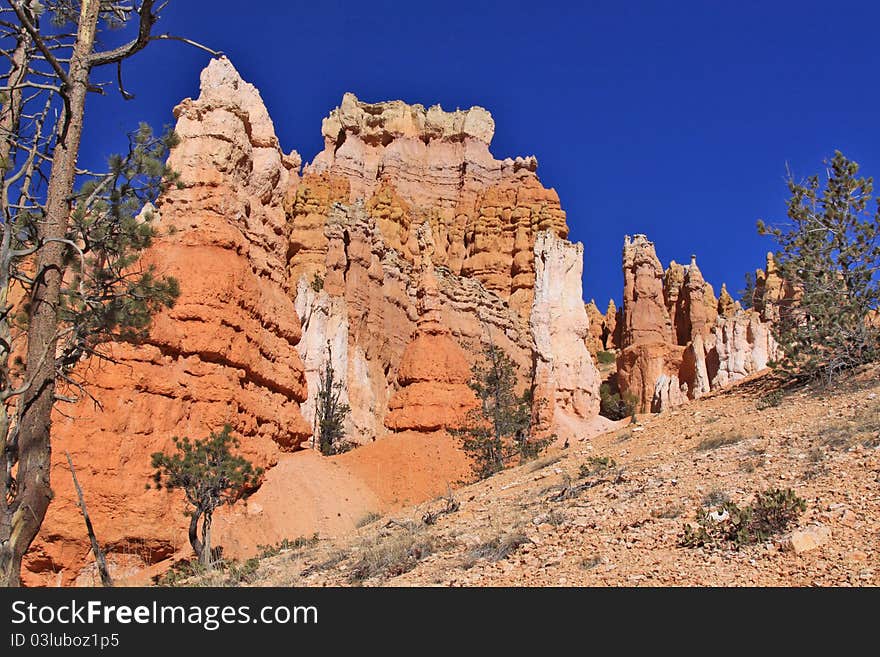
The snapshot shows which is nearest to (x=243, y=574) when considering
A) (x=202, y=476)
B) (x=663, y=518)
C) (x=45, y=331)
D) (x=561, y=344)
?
(x=45, y=331)

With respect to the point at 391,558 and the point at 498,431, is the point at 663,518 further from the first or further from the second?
the point at 498,431

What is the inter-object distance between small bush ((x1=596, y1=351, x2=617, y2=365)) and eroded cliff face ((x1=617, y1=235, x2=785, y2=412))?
9.44 meters

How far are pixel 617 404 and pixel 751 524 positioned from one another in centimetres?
5539

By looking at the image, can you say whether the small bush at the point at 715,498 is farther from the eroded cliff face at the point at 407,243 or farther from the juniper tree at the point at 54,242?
the eroded cliff face at the point at 407,243

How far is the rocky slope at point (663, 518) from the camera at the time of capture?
690 centimetres

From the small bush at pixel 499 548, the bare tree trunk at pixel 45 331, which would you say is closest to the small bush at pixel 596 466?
the small bush at pixel 499 548

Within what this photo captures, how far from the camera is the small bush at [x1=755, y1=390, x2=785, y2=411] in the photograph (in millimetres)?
14602

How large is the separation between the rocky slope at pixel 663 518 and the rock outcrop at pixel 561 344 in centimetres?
3010

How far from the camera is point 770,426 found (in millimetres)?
12438

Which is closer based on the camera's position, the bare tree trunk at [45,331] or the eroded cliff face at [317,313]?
the bare tree trunk at [45,331]

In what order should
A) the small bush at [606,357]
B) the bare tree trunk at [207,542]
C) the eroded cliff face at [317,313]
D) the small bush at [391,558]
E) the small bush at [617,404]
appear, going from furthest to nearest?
the small bush at [606,357] → the small bush at [617,404] → the eroded cliff face at [317,313] → the bare tree trunk at [207,542] → the small bush at [391,558]

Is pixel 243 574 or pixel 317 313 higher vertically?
pixel 317 313

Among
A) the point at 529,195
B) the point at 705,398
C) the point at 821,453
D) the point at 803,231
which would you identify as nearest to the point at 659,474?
the point at 821,453

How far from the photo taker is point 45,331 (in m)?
8.34
